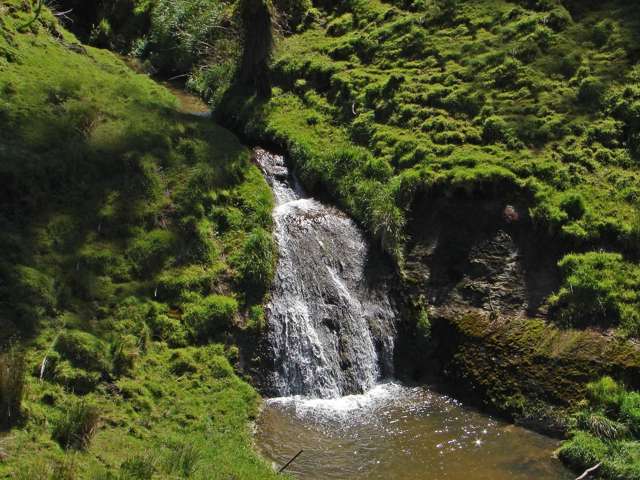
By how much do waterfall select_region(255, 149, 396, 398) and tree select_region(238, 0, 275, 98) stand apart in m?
6.79

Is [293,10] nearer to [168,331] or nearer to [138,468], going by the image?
[168,331]

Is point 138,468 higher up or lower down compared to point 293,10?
lower down

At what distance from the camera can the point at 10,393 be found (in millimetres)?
10680

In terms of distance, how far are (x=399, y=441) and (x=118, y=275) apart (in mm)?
6798

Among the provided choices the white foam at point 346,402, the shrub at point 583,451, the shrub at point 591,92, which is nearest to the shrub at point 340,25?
the shrub at point 591,92

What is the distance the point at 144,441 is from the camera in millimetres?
11828

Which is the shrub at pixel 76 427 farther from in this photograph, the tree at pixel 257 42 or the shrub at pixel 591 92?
the shrub at pixel 591 92

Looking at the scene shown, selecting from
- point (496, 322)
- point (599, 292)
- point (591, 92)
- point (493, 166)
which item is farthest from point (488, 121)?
point (496, 322)

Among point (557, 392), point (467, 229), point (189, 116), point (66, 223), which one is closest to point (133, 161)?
point (66, 223)

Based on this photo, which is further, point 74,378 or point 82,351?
point 82,351

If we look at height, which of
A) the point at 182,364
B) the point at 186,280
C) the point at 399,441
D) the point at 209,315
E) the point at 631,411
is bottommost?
the point at 399,441

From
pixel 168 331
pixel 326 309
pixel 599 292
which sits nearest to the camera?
pixel 168 331

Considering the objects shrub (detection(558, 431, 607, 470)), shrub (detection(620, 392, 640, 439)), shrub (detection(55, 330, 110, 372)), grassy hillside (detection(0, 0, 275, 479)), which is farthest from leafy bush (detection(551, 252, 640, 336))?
shrub (detection(55, 330, 110, 372))

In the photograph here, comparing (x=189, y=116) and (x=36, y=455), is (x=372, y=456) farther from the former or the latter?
(x=189, y=116)
